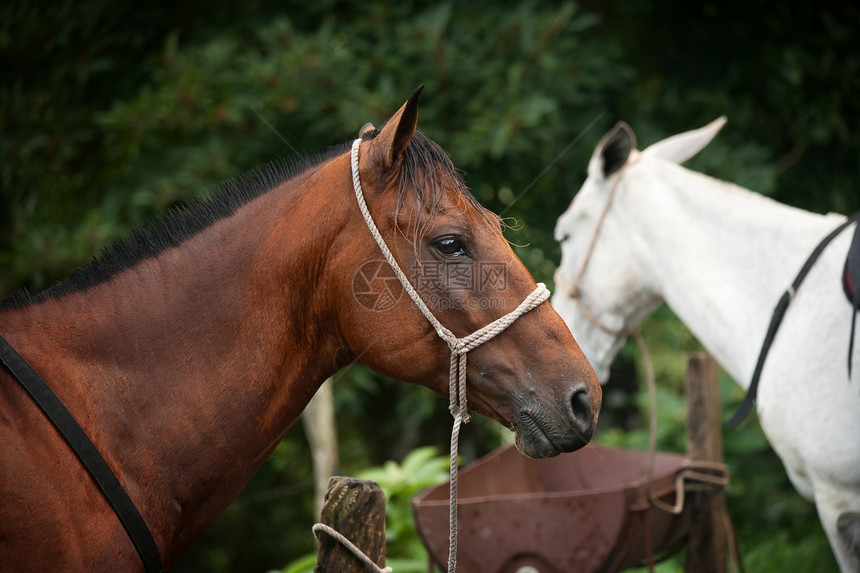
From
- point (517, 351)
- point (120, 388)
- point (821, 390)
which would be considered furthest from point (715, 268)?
point (120, 388)

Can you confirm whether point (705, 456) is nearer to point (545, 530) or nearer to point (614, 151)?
point (545, 530)

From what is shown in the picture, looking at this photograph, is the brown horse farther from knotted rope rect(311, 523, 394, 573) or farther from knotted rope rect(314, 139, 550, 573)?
knotted rope rect(311, 523, 394, 573)

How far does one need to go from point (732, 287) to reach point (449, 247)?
5.54ft

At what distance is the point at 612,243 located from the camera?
3.18 m

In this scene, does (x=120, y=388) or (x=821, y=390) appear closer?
(x=120, y=388)

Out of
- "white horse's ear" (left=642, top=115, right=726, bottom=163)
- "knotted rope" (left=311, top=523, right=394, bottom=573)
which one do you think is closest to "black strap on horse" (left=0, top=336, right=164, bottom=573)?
"knotted rope" (left=311, top=523, right=394, bottom=573)

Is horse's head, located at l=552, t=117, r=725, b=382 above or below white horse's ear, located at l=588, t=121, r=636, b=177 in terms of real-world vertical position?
below

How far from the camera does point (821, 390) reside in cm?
219

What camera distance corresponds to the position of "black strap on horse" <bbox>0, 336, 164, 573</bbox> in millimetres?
1335

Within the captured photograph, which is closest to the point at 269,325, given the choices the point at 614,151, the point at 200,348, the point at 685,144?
the point at 200,348

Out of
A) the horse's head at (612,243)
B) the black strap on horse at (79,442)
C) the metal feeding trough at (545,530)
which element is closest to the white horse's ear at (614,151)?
the horse's head at (612,243)

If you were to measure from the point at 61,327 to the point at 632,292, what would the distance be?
8.27ft

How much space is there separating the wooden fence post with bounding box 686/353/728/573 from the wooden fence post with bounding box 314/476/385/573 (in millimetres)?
2042

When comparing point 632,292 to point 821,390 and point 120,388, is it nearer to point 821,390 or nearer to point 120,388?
point 821,390
